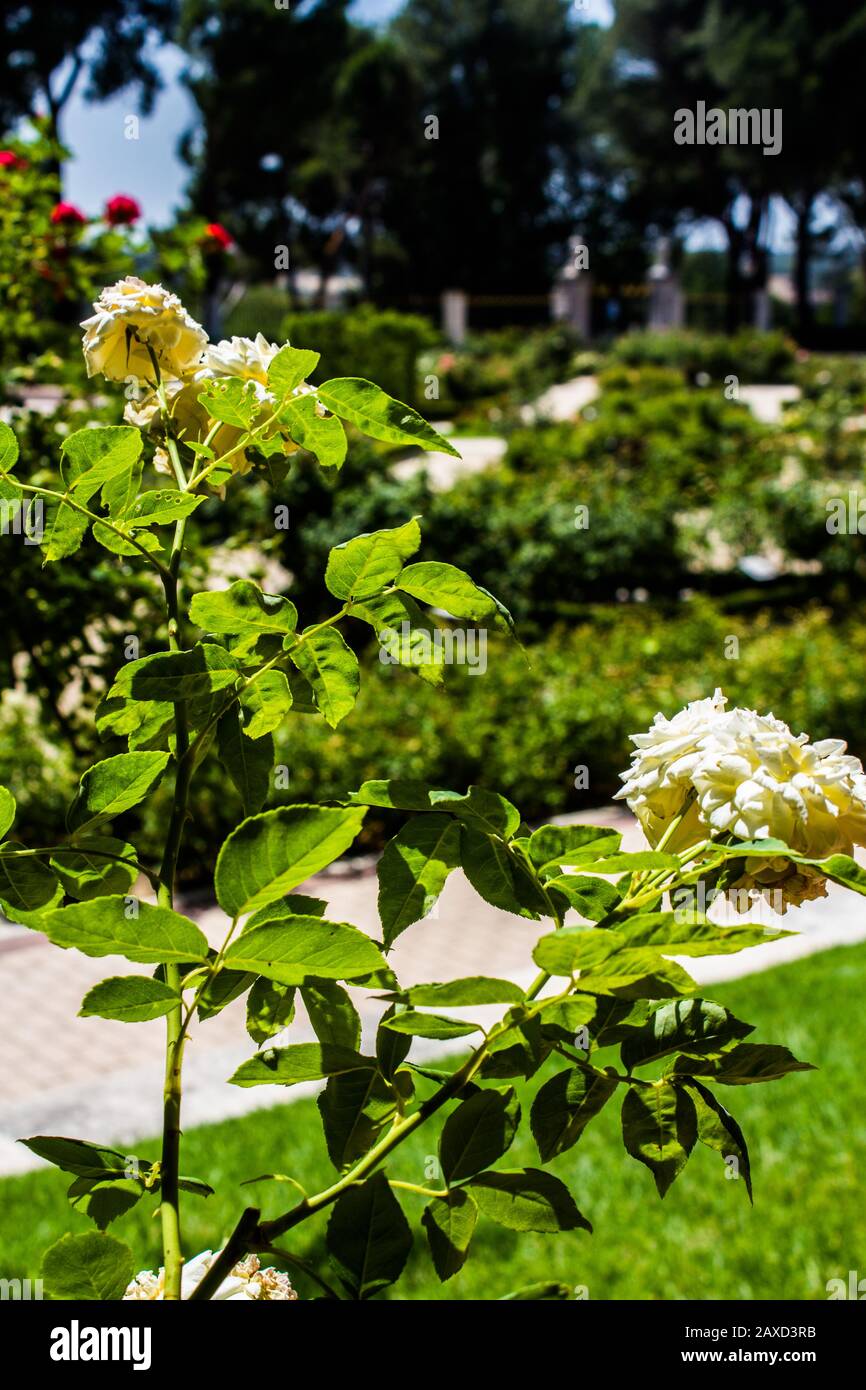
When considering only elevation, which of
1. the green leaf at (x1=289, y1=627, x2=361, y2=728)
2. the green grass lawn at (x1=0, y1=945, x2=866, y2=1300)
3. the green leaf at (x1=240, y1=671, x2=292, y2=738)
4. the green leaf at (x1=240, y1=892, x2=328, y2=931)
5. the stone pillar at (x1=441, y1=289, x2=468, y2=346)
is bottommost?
the green grass lawn at (x1=0, y1=945, x2=866, y2=1300)

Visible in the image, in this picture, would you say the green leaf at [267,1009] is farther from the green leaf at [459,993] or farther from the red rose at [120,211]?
the red rose at [120,211]

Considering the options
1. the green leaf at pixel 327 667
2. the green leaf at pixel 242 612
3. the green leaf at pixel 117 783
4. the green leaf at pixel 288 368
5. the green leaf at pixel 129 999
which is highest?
the green leaf at pixel 288 368

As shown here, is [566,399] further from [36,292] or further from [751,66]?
[36,292]

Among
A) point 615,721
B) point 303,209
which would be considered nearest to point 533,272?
point 303,209

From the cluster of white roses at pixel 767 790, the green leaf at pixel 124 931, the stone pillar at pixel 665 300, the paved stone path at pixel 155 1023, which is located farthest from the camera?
the stone pillar at pixel 665 300

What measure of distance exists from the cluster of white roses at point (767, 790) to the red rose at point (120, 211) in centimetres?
412

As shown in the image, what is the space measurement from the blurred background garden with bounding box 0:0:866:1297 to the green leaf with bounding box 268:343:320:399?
0.29 ft

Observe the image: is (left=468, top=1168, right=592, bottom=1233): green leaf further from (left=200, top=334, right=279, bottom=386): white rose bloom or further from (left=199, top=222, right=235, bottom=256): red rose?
(left=199, top=222, right=235, bottom=256): red rose

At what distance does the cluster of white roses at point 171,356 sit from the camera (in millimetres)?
868

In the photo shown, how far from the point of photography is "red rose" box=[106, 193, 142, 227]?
4352mm

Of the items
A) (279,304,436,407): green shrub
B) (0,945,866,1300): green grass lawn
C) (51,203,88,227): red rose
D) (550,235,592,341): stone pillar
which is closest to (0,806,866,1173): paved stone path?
(0,945,866,1300): green grass lawn

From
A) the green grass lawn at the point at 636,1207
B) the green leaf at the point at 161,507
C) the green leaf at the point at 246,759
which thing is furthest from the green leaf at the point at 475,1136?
the green grass lawn at the point at 636,1207

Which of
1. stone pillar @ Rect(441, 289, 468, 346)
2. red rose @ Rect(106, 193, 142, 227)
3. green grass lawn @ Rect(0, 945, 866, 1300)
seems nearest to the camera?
green grass lawn @ Rect(0, 945, 866, 1300)

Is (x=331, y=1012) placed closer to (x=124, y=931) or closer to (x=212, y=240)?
(x=124, y=931)
